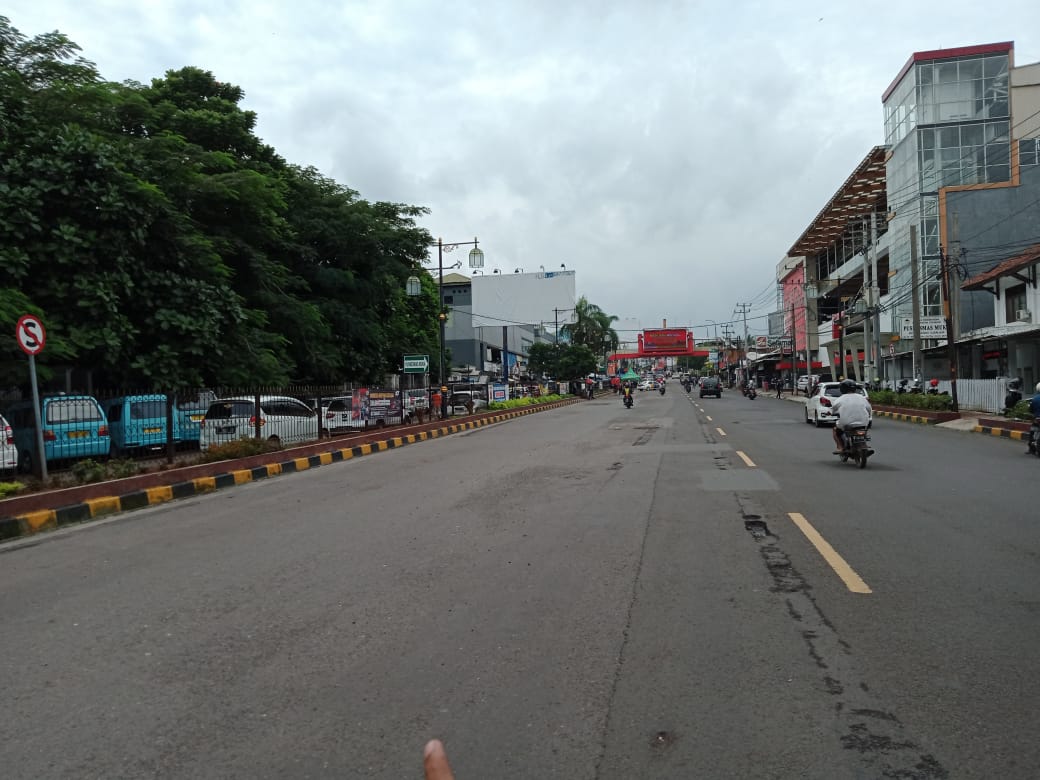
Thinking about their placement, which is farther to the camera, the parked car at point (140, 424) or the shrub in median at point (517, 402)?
the shrub in median at point (517, 402)

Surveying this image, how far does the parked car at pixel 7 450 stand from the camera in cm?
1187

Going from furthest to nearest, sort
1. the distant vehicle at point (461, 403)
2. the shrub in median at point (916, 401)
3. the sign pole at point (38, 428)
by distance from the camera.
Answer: the distant vehicle at point (461, 403), the shrub in median at point (916, 401), the sign pole at point (38, 428)

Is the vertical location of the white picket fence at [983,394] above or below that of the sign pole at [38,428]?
below

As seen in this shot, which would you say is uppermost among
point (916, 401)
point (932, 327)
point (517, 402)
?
point (932, 327)

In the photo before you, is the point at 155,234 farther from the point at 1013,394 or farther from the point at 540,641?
the point at 1013,394

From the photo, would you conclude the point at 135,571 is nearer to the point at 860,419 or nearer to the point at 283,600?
the point at 283,600

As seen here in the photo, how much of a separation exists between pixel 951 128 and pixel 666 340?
41922 mm

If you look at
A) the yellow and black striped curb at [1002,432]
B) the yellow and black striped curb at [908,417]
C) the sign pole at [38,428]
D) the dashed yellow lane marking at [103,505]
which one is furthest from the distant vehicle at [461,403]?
the dashed yellow lane marking at [103,505]

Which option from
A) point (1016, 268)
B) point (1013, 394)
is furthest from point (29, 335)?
point (1016, 268)

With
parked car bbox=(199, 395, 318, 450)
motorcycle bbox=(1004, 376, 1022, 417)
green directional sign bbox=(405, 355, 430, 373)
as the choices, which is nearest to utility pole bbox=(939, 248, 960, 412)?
motorcycle bbox=(1004, 376, 1022, 417)

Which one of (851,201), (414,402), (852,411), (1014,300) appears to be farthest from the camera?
(851,201)

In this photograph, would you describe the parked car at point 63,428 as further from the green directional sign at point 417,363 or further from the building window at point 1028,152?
the building window at point 1028,152

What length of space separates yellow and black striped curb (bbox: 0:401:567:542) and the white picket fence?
20365 millimetres

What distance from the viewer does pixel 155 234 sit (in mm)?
19016
